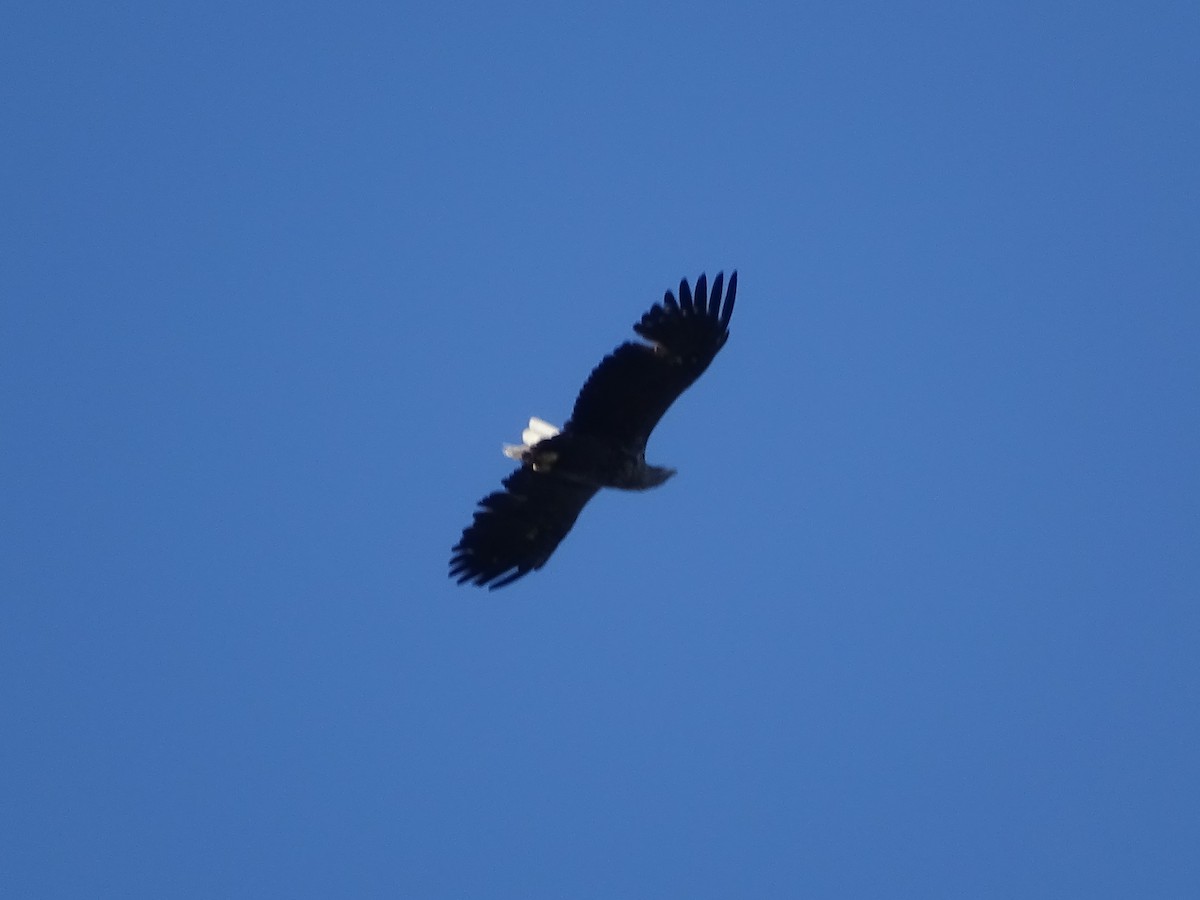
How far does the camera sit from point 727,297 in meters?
12.9

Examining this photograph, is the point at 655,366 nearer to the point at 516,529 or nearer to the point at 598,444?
the point at 598,444

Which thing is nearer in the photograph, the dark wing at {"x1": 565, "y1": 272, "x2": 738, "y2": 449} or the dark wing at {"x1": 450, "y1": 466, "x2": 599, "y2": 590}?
the dark wing at {"x1": 565, "y1": 272, "x2": 738, "y2": 449}

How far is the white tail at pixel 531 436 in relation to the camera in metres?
13.9

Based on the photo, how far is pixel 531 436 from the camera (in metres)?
14.0

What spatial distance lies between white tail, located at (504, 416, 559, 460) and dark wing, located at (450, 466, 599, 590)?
0.39 m

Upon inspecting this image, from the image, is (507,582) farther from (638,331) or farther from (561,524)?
(638,331)

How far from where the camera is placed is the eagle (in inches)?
509

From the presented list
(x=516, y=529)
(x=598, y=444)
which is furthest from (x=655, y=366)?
(x=516, y=529)

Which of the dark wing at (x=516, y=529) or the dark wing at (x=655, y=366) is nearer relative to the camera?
the dark wing at (x=655, y=366)

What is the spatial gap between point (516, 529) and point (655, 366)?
2.44 m

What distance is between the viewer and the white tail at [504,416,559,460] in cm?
1386

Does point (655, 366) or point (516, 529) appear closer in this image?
point (655, 366)

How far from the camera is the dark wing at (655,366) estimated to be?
42.3 feet

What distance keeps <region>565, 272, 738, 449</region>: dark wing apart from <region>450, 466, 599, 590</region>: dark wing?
3.27 ft
